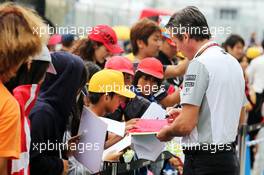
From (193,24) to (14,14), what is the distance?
1673mm

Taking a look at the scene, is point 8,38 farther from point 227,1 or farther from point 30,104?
point 227,1

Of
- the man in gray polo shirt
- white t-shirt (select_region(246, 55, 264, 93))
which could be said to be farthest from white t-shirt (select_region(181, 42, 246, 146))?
white t-shirt (select_region(246, 55, 264, 93))

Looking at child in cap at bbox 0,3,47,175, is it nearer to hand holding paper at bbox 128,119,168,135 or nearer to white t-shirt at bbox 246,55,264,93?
hand holding paper at bbox 128,119,168,135

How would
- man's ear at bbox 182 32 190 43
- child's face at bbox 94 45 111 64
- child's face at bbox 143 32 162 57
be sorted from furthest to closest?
1. child's face at bbox 143 32 162 57
2. child's face at bbox 94 45 111 64
3. man's ear at bbox 182 32 190 43

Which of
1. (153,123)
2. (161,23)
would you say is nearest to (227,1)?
(161,23)

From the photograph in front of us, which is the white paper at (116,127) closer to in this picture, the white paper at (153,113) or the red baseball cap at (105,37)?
the white paper at (153,113)

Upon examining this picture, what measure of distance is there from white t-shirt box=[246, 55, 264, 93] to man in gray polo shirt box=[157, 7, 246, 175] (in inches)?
224

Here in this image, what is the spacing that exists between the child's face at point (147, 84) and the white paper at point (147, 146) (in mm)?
960

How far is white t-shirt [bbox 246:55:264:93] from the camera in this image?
34.5 ft

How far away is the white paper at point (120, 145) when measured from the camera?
4.81 meters

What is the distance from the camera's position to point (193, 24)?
482 centimetres

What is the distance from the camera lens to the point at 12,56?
133 inches

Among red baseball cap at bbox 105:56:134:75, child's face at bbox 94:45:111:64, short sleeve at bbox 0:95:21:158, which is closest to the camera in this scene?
short sleeve at bbox 0:95:21:158

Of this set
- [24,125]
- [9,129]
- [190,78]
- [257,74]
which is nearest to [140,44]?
[190,78]
